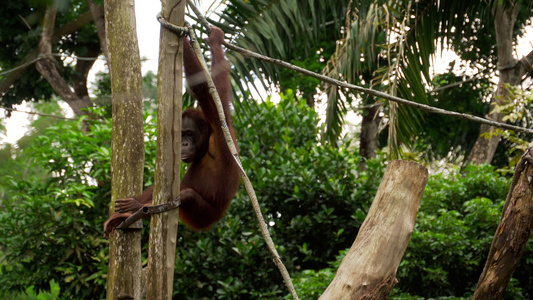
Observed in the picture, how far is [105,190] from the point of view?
20.9ft

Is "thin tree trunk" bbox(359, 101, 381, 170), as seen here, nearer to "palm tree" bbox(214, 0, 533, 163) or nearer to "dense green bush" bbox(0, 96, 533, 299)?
"dense green bush" bbox(0, 96, 533, 299)

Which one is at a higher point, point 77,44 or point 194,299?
point 77,44

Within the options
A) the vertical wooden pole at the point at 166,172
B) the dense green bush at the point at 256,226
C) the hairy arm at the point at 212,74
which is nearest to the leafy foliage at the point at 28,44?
the dense green bush at the point at 256,226

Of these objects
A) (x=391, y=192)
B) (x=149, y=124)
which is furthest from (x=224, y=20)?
(x=391, y=192)

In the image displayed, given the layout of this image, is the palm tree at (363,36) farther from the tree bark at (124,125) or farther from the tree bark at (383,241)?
the tree bark at (383,241)

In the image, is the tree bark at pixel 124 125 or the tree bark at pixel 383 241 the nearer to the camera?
the tree bark at pixel 383 241

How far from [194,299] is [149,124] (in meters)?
2.07

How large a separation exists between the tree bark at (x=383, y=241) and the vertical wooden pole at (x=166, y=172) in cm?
77

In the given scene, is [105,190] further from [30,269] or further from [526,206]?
[526,206]

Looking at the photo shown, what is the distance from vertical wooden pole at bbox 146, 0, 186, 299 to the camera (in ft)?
8.17

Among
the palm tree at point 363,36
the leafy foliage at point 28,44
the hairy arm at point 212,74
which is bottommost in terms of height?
the hairy arm at point 212,74

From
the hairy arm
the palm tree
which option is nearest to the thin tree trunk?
the palm tree

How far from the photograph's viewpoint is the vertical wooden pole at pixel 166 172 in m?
2.49

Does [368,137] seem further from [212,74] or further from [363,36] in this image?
[212,74]
